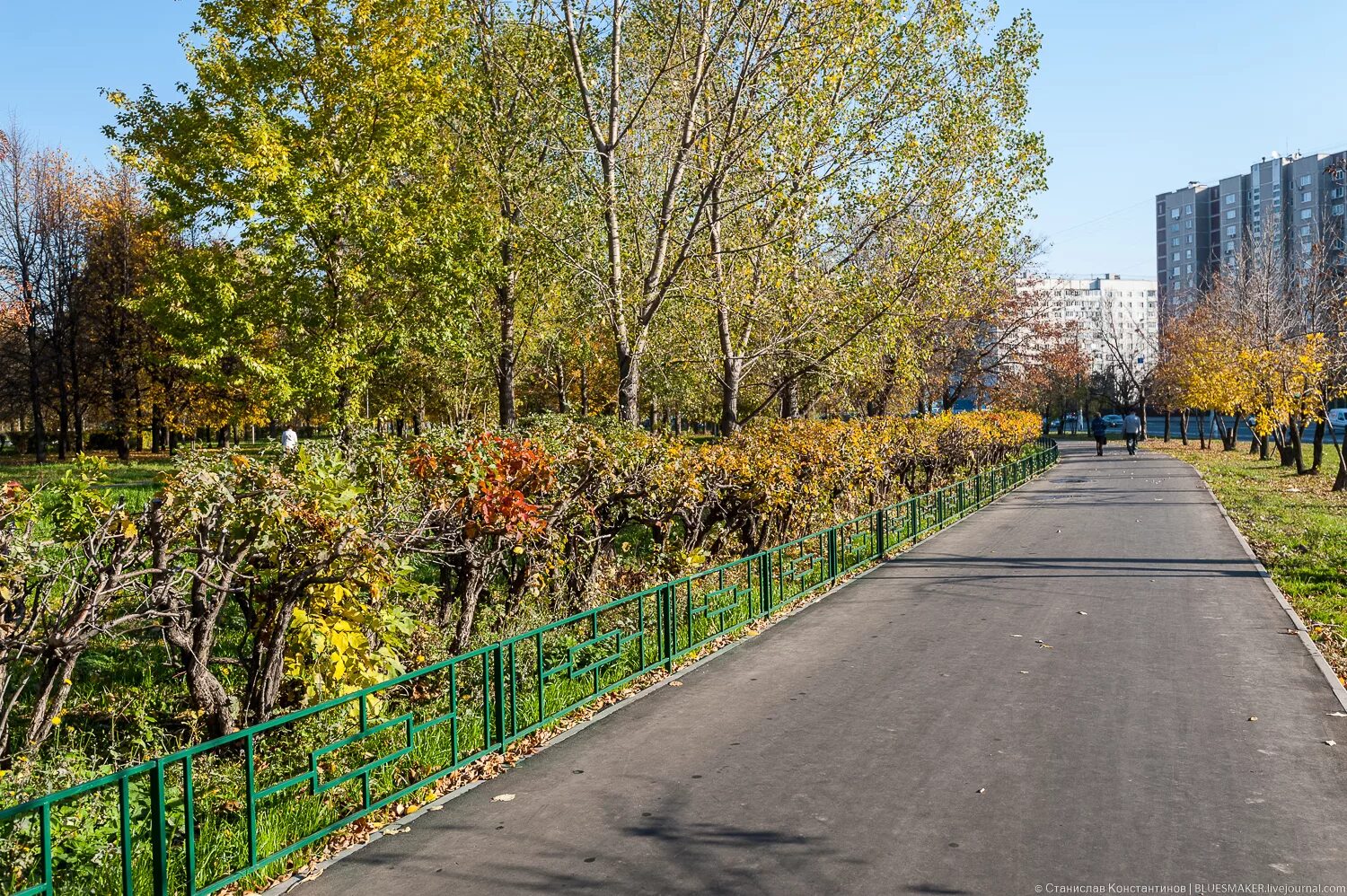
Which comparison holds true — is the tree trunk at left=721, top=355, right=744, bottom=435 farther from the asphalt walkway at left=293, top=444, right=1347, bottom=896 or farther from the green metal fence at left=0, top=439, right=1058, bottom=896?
the green metal fence at left=0, top=439, right=1058, bottom=896

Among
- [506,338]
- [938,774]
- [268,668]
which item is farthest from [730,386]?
[268,668]

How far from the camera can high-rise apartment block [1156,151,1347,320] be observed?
313ft

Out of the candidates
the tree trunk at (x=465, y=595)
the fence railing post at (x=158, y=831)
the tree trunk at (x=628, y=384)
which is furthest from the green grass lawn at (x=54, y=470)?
the fence railing post at (x=158, y=831)

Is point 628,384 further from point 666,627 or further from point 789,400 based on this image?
point 789,400

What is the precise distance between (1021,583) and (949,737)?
250 inches

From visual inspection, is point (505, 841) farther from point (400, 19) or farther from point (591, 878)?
point (400, 19)

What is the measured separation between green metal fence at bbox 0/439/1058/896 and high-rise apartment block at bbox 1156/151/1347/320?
79.3 m

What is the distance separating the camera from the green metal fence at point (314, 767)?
14.9 ft

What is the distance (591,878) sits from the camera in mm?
4707

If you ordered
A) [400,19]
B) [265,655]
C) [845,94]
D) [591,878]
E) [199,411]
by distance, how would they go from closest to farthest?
[591,878], [265,655], [845,94], [400,19], [199,411]

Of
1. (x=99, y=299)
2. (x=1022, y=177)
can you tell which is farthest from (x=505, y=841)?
(x=99, y=299)

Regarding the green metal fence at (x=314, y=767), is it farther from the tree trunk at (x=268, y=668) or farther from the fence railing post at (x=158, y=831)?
the tree trunk at (x=268, y=668)

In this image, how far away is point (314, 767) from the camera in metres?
5.17

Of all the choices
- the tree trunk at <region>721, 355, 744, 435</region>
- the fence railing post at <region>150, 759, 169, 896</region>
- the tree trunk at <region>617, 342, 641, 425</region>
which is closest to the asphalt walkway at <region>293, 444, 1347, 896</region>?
the fence railing post at <region>150, 759, 169, 896</region>
